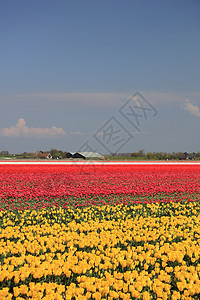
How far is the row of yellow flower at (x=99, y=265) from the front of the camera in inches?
142

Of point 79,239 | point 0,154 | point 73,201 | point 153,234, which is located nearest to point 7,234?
point 79,239

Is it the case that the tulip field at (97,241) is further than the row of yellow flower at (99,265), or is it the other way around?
the tulip field at (97,241)

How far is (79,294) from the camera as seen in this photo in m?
3.55

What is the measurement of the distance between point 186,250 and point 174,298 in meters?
2.31

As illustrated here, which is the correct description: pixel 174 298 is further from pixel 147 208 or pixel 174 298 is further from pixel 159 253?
pixel 147 208

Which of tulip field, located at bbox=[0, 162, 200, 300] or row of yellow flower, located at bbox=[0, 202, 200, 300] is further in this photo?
tulip field, located at bbox=[0, 162, 200, 300]

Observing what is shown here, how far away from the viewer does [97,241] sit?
541 cm

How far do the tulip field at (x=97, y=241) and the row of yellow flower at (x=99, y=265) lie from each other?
0.04 feet

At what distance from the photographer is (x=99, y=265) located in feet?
14.5

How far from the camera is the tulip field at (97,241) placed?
3.79 meters

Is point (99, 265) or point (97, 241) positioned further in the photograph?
point (97, 241)

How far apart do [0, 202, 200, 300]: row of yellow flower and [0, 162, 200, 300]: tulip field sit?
13 millimetres

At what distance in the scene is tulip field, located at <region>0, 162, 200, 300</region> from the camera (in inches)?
149

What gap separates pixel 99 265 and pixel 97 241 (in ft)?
3.26
